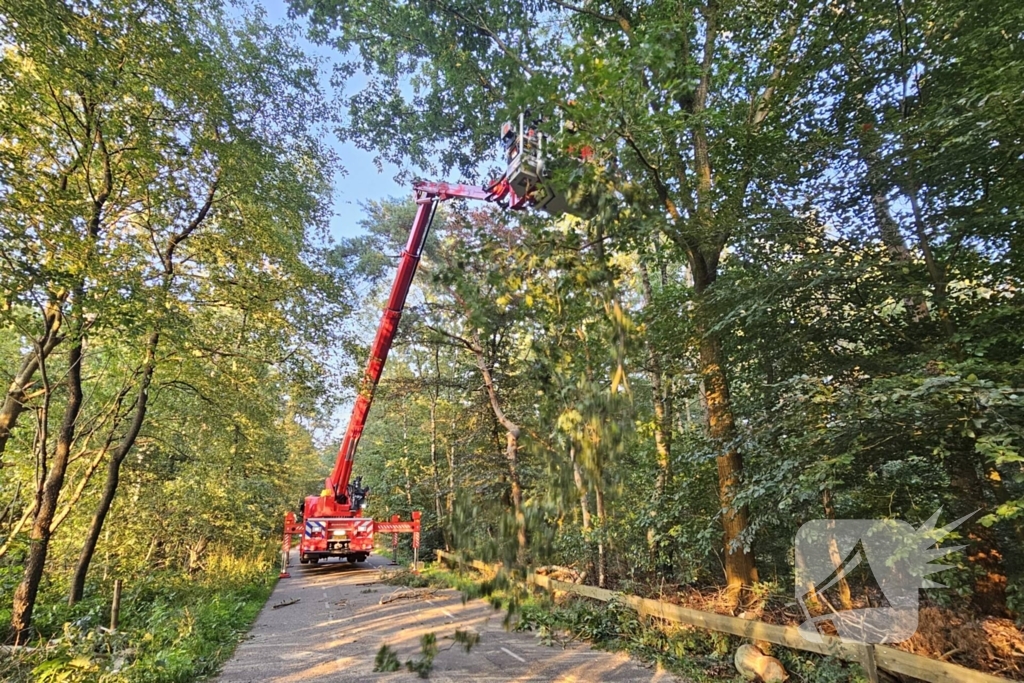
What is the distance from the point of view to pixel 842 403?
4.49 metres

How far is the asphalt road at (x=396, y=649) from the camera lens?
561 cm

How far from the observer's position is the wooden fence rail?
370 centimetres

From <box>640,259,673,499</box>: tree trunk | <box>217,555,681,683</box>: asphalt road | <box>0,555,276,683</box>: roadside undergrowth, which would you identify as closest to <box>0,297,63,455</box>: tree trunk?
<box>0,555,276,683</box>: roadside undergrowth

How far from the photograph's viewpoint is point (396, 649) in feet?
21.4

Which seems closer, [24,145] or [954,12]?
[954,12]

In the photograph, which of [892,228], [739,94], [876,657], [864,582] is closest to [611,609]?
[864,582]

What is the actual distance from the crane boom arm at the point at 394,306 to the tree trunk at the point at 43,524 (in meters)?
4.23

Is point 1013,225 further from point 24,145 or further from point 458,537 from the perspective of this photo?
point 24,145

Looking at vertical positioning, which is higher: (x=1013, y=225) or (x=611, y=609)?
(x=1013, y=225)

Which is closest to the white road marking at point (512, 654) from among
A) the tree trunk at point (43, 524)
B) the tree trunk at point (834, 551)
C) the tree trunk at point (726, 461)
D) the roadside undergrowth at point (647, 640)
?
the roadside undergrowth at point (647, 640)

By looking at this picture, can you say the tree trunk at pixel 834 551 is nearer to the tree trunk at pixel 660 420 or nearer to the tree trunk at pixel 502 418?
the tree trunk at pixel 660 420

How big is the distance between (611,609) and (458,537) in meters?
6.00

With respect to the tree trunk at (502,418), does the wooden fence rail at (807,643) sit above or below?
below

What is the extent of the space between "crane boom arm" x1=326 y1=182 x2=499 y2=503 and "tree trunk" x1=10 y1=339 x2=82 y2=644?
4.23 metres
